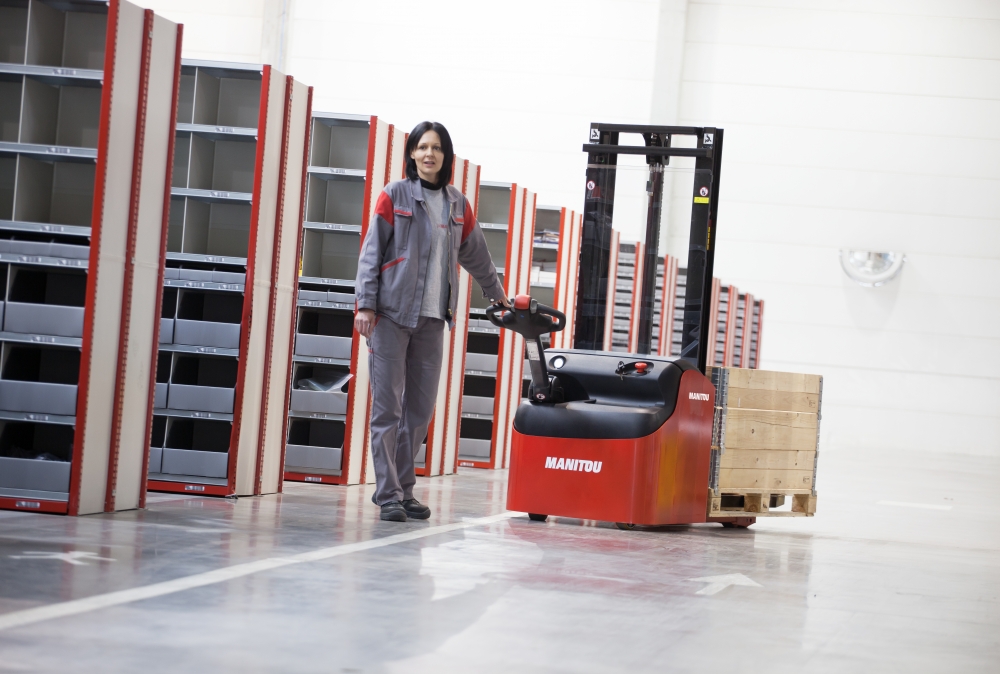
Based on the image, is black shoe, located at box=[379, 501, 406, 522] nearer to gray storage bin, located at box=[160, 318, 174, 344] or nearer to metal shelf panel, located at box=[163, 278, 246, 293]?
metal shelf panel, located at box=[163, 278, 246, 293]

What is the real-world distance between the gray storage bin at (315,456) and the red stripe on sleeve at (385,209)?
2547 mm

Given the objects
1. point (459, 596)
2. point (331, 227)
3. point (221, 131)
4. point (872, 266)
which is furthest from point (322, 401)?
point (872, 266)

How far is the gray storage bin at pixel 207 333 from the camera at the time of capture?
6.85 metres

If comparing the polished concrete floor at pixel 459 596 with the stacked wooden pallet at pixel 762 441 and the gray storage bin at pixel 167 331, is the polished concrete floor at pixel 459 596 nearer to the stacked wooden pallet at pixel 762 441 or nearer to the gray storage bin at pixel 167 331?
the stacked wooden pallet at pixel 762 441

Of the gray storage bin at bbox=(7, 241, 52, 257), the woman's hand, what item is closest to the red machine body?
the woman's hand

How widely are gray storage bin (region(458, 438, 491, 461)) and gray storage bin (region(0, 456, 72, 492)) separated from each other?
19.7 feet

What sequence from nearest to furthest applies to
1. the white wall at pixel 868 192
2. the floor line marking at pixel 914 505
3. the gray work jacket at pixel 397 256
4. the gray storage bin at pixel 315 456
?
1. the gray work jacket at pixel 397 256
2. the gray storage bin at pixel 315 456
3. the floor line marking at pixel 914 505
4. the white wall at pixel 868 192

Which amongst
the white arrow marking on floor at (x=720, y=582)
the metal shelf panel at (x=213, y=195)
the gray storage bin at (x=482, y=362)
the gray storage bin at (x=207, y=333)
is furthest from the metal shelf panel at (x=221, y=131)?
the gray storage bin at (x=482, y=362)

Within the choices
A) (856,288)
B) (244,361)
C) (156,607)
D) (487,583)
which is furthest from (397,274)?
(856,288)

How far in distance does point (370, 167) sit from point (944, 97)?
52.2ft

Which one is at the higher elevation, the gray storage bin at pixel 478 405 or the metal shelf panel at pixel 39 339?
the metal shelf panel at pixel 39 339

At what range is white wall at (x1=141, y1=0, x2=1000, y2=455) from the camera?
68.9ft

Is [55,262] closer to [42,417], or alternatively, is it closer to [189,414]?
[42,417]

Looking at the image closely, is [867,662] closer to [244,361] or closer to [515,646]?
[515,646]
